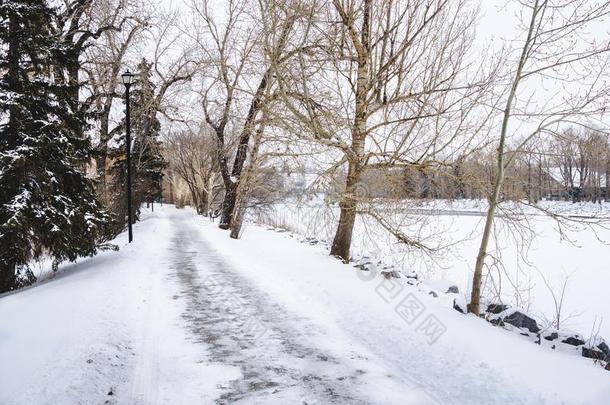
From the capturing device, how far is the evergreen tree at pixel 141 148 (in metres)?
21.2

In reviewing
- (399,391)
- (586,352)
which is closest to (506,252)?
(586,352)

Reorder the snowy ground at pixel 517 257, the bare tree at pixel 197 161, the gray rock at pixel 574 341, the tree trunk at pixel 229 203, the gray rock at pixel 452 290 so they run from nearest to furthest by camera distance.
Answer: the gray rock at pixel 574 341 → the snowy ground at pixel 517 257 → the gray rock at pixel 452 290 → the tree trunk at pixel 229 203 → the bare tree at pixel 197 161

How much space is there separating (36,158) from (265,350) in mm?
6981

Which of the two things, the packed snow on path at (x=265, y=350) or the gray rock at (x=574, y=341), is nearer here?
the packed snow on path at (x=265, y=350)

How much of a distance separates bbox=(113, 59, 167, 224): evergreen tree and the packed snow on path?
1480 cm

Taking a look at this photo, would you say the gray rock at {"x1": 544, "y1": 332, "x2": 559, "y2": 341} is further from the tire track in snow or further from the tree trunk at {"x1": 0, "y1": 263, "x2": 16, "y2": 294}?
the tree trunk at {"x1": 0, "y1": 263, "x2": 16, "y2": 294}

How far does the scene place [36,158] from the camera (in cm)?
877

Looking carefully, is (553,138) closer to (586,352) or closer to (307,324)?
(586,352)

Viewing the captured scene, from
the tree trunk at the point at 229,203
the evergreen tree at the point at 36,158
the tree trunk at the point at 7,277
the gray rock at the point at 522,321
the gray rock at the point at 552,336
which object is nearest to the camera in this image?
the gray rock at the point at 552,336

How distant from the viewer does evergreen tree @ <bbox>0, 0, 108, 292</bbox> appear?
332 inches

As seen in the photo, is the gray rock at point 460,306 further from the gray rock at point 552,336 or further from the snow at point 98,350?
the snow at point 98,350

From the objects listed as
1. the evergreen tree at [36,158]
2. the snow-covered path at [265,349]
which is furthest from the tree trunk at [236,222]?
the snow-covered path at [265,349]

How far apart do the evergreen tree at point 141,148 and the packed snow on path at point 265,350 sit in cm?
1480

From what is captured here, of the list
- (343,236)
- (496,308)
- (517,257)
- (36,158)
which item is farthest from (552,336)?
(36,158)
